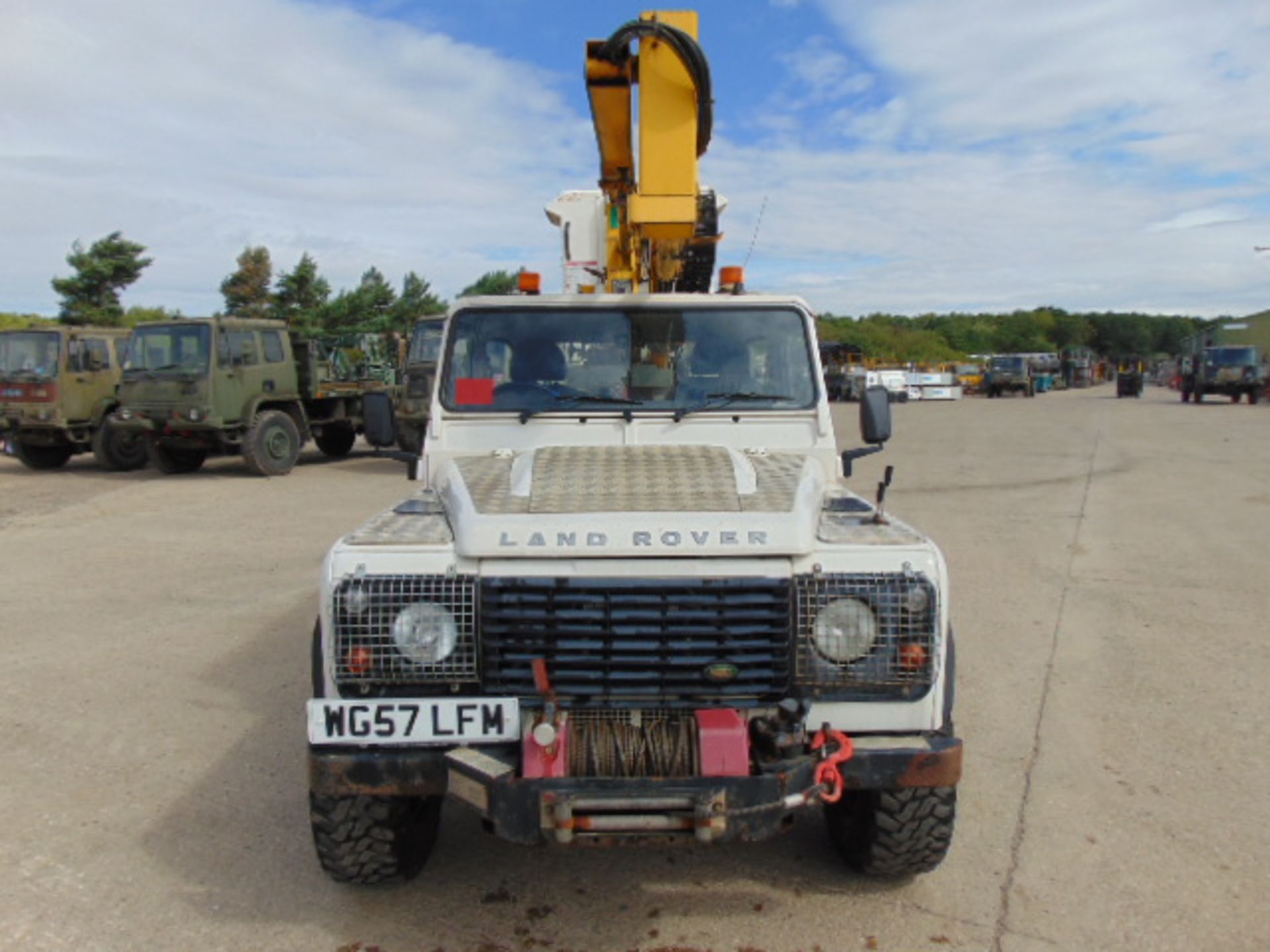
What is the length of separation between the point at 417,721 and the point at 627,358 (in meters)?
1.99

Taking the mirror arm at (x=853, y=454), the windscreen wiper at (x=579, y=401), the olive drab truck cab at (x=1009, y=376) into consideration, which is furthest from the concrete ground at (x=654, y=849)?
the olive drab truck cab at (x=1009, y=376)

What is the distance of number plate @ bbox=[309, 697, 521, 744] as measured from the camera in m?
2.76

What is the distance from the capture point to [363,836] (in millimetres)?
3082

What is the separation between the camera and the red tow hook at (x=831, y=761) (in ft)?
8.88

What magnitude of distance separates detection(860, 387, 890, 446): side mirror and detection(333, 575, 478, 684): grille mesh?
2198 millimetres

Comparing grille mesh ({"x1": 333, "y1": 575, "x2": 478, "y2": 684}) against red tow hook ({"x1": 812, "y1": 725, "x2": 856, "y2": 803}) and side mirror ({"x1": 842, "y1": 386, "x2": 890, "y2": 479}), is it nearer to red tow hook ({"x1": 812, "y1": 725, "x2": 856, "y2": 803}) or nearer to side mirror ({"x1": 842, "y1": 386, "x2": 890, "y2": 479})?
red tow hook ({"x1": 812, "y1": 725, "x2": 856, "y2": 803})

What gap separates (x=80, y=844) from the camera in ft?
11.7

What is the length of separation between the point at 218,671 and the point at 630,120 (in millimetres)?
3731

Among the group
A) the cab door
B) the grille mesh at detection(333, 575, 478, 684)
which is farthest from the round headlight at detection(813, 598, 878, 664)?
the cab door

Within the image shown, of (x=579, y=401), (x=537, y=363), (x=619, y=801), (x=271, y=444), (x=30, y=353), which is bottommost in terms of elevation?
(x=271, y=444)

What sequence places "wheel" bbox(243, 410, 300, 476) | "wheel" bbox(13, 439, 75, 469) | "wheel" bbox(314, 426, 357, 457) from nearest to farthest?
1. "wheel" bbox(243, 410, 300, 476)
2. "wheel" bbox(13, 439, 75, 469)
3. "wheel" bbox(314, 426, 357, 457)

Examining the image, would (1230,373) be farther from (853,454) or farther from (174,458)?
(853,454)

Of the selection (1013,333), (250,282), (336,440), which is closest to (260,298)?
(250,282)

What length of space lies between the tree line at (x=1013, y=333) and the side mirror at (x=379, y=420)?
6519cm
